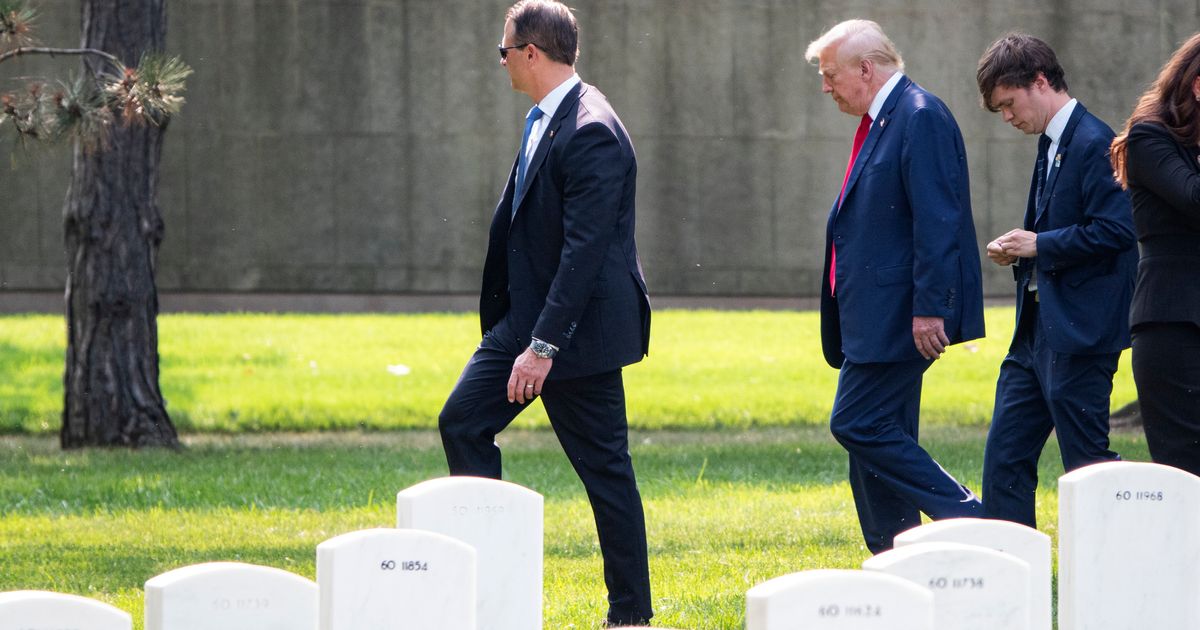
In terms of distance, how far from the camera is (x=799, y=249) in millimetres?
20219

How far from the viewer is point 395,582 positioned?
2.92 m

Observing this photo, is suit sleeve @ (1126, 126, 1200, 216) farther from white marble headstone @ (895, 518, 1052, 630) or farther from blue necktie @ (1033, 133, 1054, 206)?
white marble headstone @ (895, 518, 1052, 630)

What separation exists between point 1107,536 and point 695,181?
55.1 feet

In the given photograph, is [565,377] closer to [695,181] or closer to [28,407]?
[28,407]

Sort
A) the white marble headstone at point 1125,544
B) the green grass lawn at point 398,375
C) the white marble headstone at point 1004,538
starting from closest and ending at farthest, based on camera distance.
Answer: the white marble headstone at point 1004,538, the white marble headstone at point 1125,544, the green grass lawn at point 398,375

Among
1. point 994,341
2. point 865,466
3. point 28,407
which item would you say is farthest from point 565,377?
point 994,341

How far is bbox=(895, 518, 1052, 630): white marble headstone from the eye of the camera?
3.06m

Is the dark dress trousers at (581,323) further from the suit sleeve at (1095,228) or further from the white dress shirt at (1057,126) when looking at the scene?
the white dress shirt at (1057,126)

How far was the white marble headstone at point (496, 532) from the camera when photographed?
3.57 metres

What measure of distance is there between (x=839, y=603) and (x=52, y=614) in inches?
49.7

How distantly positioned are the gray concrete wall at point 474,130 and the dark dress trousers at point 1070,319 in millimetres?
14578

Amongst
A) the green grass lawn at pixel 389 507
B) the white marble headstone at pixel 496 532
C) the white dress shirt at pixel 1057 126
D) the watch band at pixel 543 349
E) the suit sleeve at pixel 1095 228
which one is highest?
the white dress shirt at pixel 1057 126

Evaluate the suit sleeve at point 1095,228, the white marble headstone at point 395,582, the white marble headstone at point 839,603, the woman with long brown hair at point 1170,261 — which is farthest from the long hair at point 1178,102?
the white marble headstone at point 395,582

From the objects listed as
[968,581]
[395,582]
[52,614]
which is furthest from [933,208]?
[52,614]
